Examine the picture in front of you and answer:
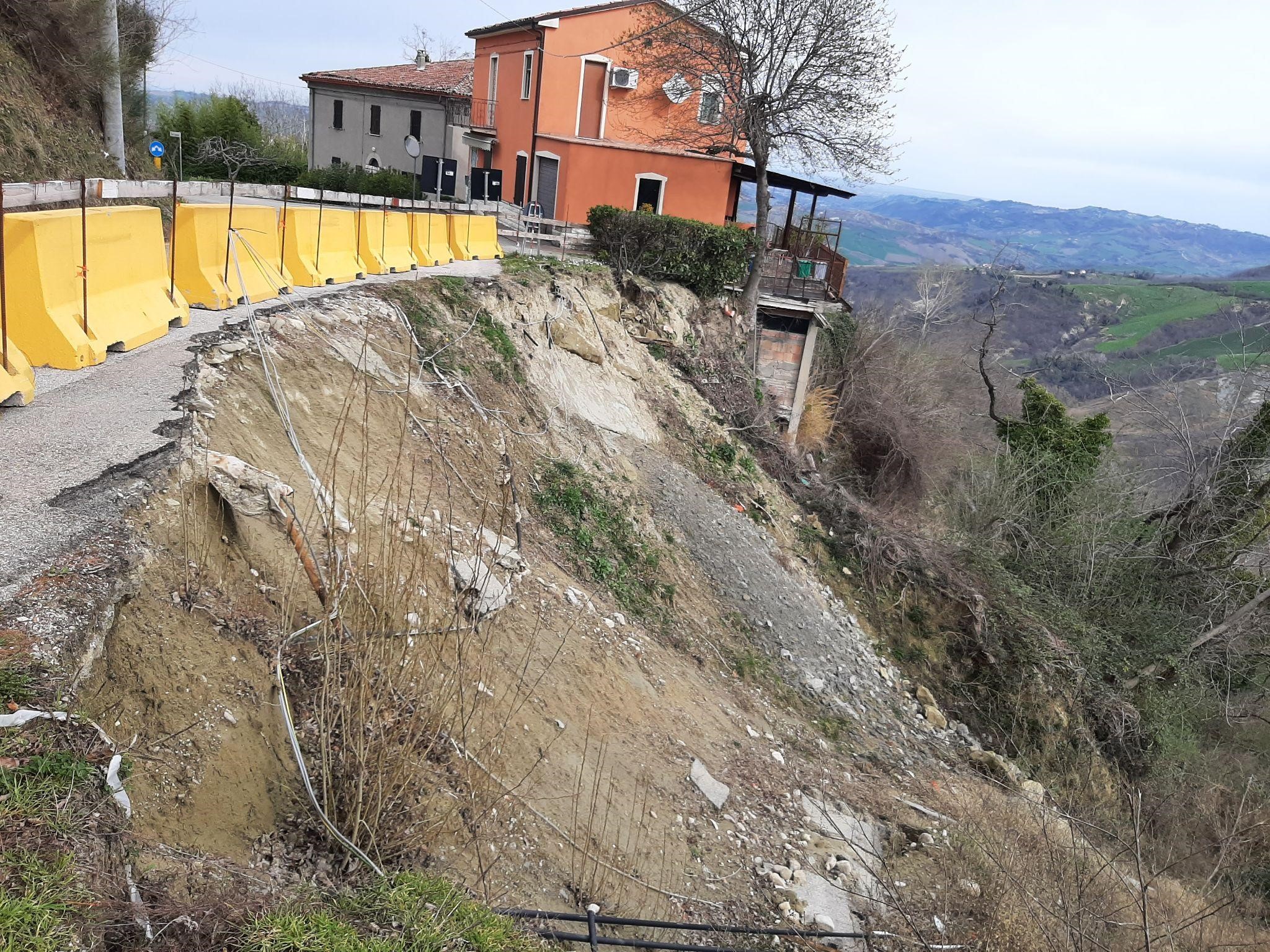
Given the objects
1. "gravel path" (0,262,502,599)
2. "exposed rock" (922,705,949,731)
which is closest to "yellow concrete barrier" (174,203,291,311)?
"gravel path" (0,262,502,599)

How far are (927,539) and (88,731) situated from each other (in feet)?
44.5

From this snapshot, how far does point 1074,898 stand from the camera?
581 cm

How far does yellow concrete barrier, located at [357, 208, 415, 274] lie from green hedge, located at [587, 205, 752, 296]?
16.6 ft

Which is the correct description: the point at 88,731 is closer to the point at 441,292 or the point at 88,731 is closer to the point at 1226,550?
the point at 441,292

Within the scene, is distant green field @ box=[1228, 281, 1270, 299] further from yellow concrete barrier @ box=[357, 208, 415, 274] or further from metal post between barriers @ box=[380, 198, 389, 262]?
metal post between barriers @ box=[380, 198, 389, 262]

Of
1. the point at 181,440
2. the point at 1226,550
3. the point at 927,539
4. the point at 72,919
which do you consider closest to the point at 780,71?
the point at 927,539

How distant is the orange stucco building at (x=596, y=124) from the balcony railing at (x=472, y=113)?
128 cm

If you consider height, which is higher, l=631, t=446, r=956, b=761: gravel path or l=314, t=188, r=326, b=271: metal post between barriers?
l=314, t=188, r=326, b=271: metal post between barriers

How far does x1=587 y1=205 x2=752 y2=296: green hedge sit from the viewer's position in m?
17.2

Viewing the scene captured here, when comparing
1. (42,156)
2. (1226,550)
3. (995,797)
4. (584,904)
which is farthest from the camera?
(1226,550)

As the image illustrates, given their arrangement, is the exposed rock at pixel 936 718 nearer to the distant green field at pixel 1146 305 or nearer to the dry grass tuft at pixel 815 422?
the dry grass tuft at pixel 815 422

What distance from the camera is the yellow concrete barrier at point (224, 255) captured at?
812 centimetres

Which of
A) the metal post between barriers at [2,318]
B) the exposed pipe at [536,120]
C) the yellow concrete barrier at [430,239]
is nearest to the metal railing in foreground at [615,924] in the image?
the metal post between barriers at [2,318]

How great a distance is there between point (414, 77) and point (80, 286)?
101 feet
